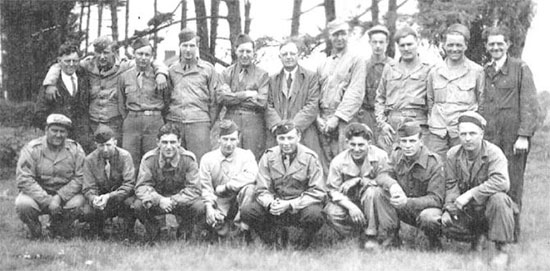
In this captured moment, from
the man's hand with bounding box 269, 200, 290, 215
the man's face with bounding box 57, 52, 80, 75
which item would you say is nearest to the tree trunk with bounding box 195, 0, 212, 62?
the man's face with bounding box 57, 52, 80, 75

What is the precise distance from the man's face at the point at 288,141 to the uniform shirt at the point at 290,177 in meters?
0.09

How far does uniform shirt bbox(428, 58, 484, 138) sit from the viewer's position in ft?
21.6

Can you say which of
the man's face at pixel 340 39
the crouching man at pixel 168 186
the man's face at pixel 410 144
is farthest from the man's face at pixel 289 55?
the man's face at pixel 410 144

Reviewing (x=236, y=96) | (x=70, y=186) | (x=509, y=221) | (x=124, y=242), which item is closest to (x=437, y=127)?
(x=509, y=221)

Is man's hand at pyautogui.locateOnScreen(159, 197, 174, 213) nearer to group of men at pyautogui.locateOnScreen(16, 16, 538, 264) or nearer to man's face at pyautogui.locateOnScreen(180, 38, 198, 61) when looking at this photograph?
group of men at pyautogui.locateOnScreen(16, 16, 538, 264)

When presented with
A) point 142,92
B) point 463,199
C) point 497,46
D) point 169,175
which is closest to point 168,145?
point 169,175

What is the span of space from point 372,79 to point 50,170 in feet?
11.2

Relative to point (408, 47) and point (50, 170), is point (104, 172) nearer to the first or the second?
point (50, 170)

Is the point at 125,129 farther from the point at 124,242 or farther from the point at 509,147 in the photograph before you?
the point at 509,147

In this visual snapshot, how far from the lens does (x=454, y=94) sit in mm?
6629

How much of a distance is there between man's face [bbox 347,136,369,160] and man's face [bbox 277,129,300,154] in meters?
0.50

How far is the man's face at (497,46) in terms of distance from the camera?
6.42m

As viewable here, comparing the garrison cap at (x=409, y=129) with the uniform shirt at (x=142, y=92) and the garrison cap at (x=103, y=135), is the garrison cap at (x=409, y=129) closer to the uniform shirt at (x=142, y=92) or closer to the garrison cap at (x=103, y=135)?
the uniform shirt at (x=142, y=92)

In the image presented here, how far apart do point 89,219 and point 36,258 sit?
1000 millimetres
